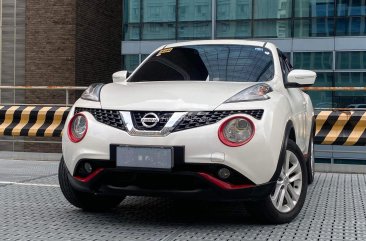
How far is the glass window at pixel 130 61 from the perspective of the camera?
24.3 metres

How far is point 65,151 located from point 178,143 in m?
1.05

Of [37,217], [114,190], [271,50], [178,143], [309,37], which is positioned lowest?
[37,217]

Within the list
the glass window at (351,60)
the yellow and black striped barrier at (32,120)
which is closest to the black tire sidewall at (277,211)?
the yellow and black striped barrier at (32,120)

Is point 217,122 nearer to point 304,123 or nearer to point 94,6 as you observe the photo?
point 304,123

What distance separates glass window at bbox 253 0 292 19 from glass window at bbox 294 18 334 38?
61 centimetres

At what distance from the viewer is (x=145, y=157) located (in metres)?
4.05

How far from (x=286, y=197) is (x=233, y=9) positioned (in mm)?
19196

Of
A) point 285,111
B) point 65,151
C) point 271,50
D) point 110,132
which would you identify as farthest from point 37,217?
point 271,50

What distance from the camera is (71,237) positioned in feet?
13.2

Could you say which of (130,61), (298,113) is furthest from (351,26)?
(298,113)

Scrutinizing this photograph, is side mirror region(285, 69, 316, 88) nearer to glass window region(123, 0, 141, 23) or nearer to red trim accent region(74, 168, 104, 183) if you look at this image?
red trim accent region(74, 168, 104, 183)

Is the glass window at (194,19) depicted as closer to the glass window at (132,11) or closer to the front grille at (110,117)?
the glass window at (132,11)

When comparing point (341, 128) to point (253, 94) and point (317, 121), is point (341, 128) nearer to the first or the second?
point (317, 121)

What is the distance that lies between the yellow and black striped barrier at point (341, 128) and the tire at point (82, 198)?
443 centimetres
